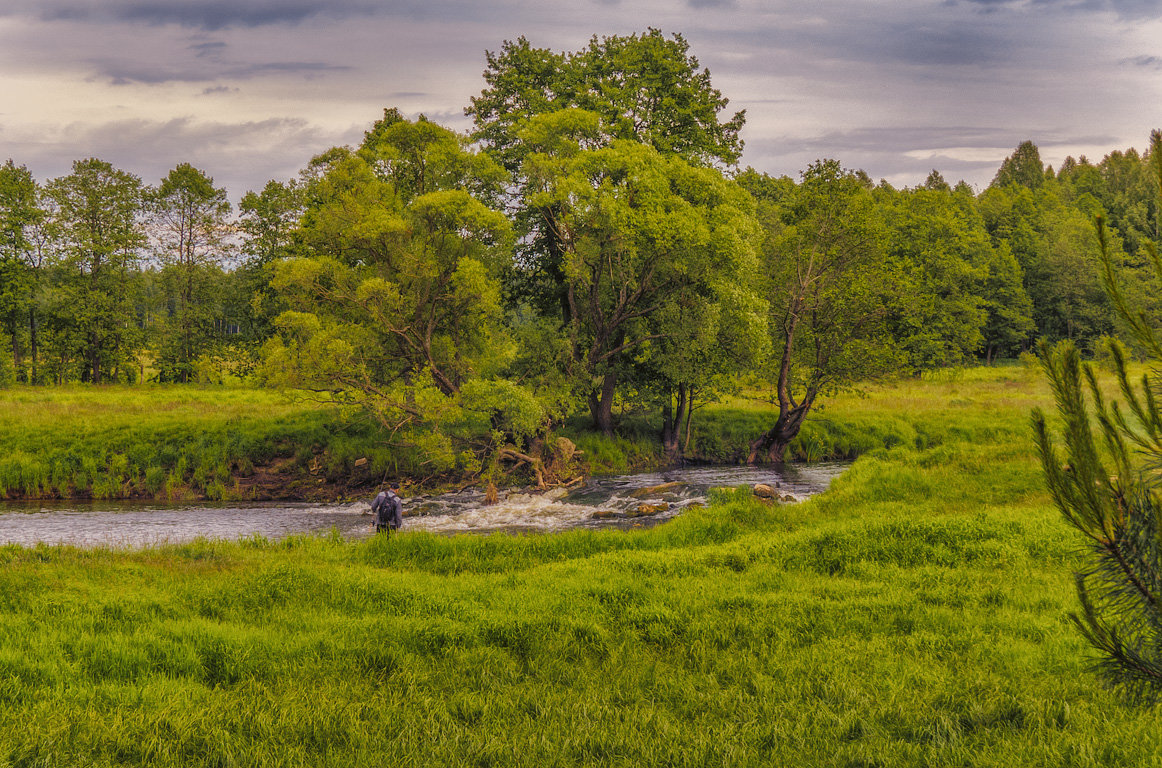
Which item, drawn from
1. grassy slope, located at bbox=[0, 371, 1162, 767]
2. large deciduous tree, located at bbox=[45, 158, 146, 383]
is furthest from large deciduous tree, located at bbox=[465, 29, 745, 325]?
large deciduous tree, located at bbox=[45, 158, 146, 383]

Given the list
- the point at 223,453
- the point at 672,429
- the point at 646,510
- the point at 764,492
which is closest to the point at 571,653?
the point at 646,510

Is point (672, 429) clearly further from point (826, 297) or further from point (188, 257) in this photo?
point (188, 257)

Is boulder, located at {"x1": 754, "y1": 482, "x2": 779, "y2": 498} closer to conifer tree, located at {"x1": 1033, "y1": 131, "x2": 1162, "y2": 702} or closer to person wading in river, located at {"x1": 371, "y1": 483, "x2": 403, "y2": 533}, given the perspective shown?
person wading in river, located at {"x1": 371, "y1": 483, "x2": 403, "y2": 533}

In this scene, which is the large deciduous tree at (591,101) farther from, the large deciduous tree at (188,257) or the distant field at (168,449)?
the large deciduous tree at (188,257)

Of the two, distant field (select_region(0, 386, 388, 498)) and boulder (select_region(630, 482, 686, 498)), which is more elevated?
distant field (select_region(0, 386, 388, 498))

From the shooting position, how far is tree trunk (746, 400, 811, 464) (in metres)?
37.8

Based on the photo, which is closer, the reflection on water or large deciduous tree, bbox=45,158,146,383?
the reflection on water

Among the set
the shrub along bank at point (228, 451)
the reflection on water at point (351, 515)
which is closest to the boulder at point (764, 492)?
the reflection on water at point (351, 515)

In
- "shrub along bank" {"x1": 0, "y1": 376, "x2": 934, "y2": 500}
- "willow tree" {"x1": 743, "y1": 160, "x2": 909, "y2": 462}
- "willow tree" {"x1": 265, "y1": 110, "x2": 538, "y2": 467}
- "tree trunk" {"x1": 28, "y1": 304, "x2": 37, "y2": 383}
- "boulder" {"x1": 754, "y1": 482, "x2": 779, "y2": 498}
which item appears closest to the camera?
"boulder" {"x1": 754, "y1": 482, "x2": 779, "y2": 498}

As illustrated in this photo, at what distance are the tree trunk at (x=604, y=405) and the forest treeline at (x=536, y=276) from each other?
14 centimetres

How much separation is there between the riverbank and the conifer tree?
27.1 m

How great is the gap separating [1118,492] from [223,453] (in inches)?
1266

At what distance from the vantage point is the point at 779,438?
126 ft

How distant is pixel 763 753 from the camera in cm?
696
